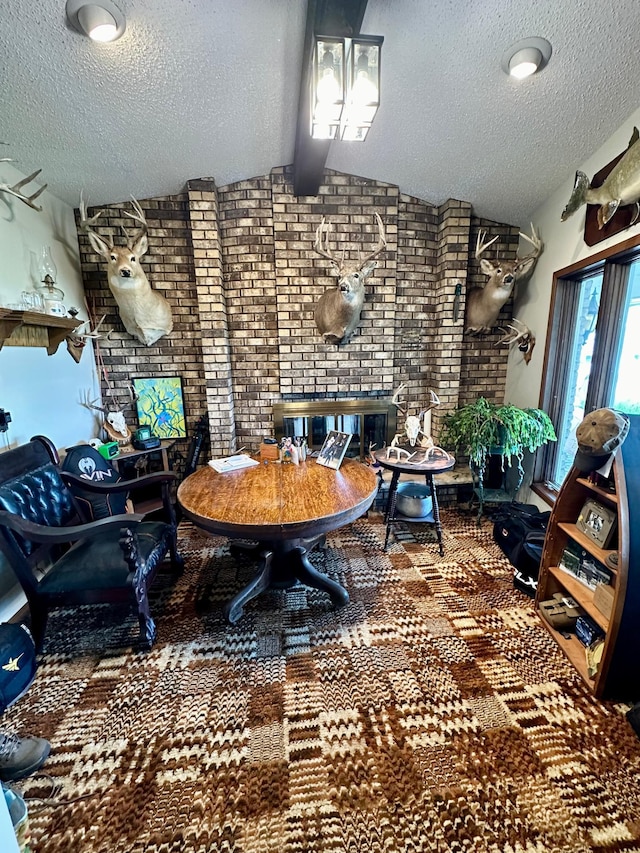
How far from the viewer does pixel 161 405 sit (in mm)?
3279

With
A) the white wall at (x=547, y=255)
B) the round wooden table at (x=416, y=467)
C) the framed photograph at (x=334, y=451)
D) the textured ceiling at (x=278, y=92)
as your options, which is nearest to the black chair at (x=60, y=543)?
the framed photograph at (x=334, y=451)

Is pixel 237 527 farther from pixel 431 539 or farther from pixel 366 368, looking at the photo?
pixel 366 368

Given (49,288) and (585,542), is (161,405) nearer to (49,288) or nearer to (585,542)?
(49,288)

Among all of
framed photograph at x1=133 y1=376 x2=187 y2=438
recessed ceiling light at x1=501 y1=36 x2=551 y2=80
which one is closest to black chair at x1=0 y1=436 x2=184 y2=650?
framed photograph at x1=133 y1=376 x2=187 y2=438

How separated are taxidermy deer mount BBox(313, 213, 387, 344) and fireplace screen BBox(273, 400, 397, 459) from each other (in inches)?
25.3

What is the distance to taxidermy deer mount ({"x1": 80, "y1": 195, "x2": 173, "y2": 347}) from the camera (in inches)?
104

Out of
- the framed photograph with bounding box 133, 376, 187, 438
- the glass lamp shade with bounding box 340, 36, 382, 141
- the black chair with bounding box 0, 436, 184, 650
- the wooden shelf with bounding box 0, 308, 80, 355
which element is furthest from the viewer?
the framed photograph with bounding box 133, 376, 187, 438

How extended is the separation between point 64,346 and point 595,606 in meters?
3.76

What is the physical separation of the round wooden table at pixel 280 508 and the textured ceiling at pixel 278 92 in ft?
7.10

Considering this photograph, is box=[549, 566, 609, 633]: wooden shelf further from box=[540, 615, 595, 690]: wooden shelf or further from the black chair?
the black chair

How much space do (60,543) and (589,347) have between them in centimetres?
366

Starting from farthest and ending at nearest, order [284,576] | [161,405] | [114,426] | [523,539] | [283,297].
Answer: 1. [161,405]
2. [283,297]
3. [114,426]
4. [523,539]
5. [284,576]

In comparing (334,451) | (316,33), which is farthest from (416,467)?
(316,33)

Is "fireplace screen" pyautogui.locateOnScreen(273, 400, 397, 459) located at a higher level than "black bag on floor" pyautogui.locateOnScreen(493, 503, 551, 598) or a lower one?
higher
